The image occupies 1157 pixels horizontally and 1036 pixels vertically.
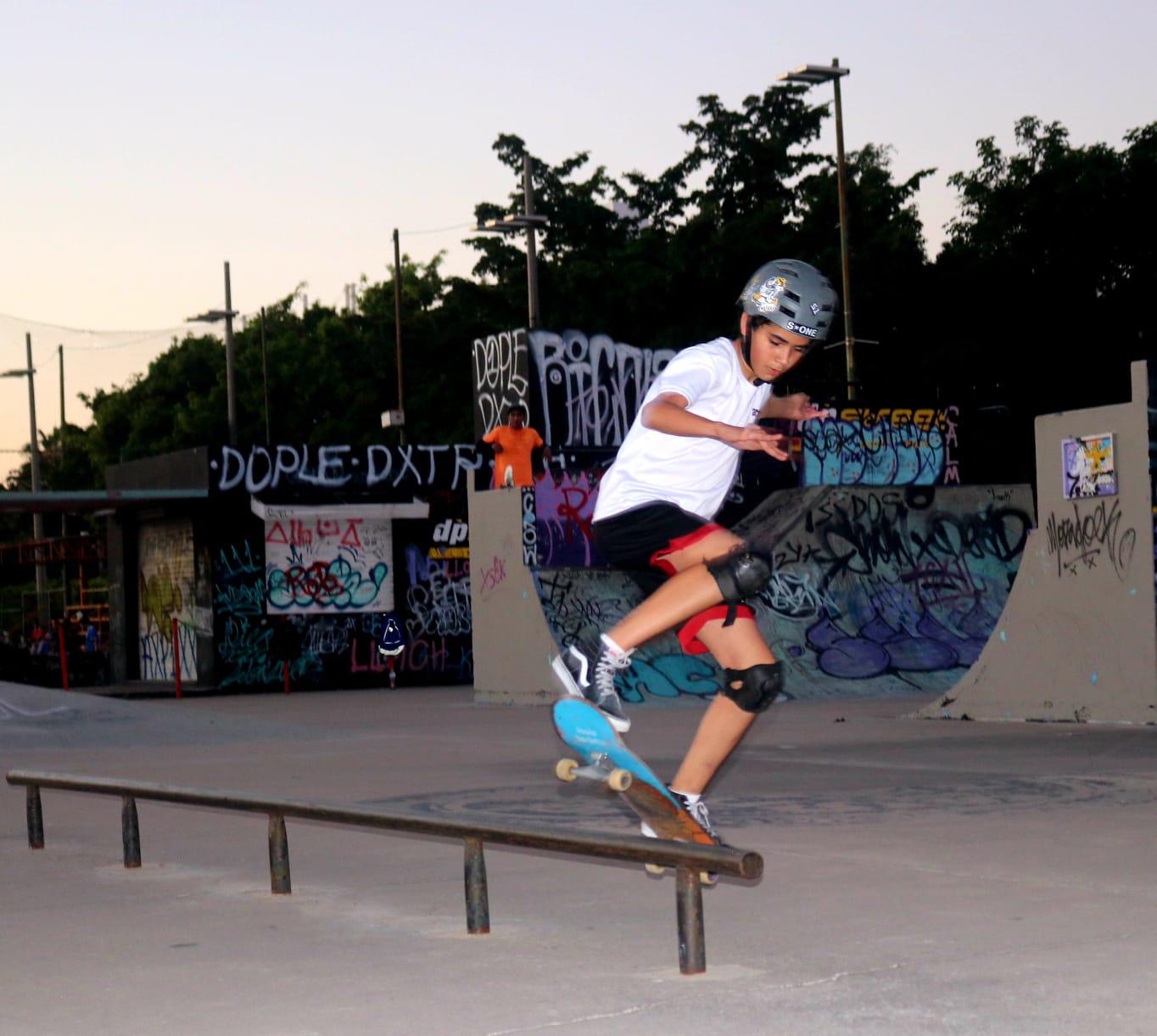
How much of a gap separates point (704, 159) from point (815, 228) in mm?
5438

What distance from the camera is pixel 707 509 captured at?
5734 millimetres

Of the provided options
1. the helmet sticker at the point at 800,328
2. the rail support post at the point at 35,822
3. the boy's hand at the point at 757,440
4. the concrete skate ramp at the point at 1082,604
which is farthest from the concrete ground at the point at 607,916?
the concrete skate ramp at the point at 1082,604

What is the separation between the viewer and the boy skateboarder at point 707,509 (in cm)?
553

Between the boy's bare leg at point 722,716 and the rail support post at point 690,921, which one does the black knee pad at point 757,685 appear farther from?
the rail support post at point 690,921

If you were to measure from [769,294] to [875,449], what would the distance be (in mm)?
18702

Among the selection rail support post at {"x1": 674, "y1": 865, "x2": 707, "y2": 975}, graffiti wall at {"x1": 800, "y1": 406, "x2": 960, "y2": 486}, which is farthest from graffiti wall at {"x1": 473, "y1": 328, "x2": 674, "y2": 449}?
rail support post at {"x1": 674, "y1": 865, "x2": 707, "y2": 975}

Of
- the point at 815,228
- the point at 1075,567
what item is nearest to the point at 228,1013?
the point at 1075,567

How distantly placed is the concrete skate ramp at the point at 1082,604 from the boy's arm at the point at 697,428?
428 inches

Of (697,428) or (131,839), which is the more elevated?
(697,428)

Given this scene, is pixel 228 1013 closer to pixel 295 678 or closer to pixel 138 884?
pixel 138 884

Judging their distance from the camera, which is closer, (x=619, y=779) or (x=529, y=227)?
(x=619, y=779)

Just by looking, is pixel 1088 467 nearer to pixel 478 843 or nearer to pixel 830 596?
pixel 830 596

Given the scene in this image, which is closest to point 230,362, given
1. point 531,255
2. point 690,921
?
point 531,255

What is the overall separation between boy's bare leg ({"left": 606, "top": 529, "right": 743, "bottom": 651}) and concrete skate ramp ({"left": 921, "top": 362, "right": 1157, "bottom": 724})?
1063cm
